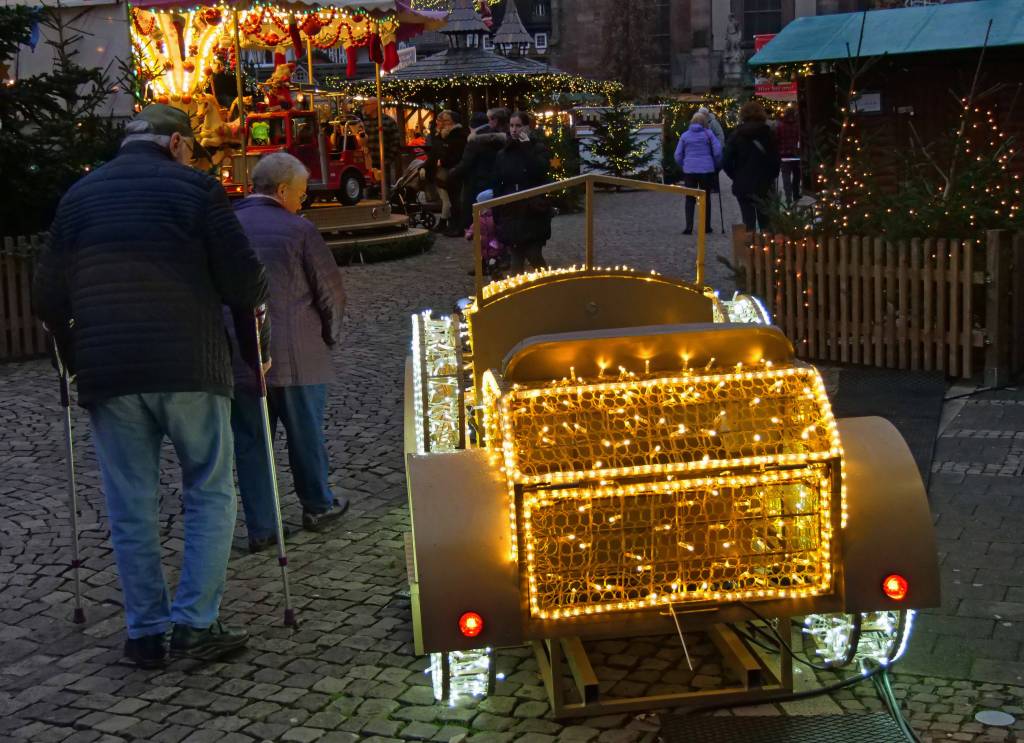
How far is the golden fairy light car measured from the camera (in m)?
4.07

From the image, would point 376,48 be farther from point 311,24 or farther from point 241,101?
point 241,101

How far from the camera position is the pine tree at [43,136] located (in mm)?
12109

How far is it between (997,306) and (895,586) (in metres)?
5.34

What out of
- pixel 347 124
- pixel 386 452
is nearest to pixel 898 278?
pixel 386 452

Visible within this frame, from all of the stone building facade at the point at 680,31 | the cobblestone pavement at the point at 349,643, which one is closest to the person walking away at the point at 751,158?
the cobblestone pavement at the point at 349,643

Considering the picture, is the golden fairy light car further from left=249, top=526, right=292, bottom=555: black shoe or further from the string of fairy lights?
the string of fairy lights

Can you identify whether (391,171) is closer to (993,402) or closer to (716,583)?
(993,402)

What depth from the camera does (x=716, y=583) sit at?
4203mm

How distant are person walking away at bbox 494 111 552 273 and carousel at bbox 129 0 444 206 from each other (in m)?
4.77

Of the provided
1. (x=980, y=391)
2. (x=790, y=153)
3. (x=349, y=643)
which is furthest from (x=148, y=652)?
→ (x=790, y=153)

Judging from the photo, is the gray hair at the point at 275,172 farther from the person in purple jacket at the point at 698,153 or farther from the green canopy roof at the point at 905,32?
the person in purple jacket at the point at 698,153

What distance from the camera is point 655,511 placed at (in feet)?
13.8

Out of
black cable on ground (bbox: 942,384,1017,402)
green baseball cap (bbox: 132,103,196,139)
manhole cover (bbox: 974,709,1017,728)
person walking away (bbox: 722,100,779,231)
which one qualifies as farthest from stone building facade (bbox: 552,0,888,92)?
manhole cover (bbox: 974,709,1017,728)

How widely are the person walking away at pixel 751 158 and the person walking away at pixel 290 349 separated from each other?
933 centimetres
